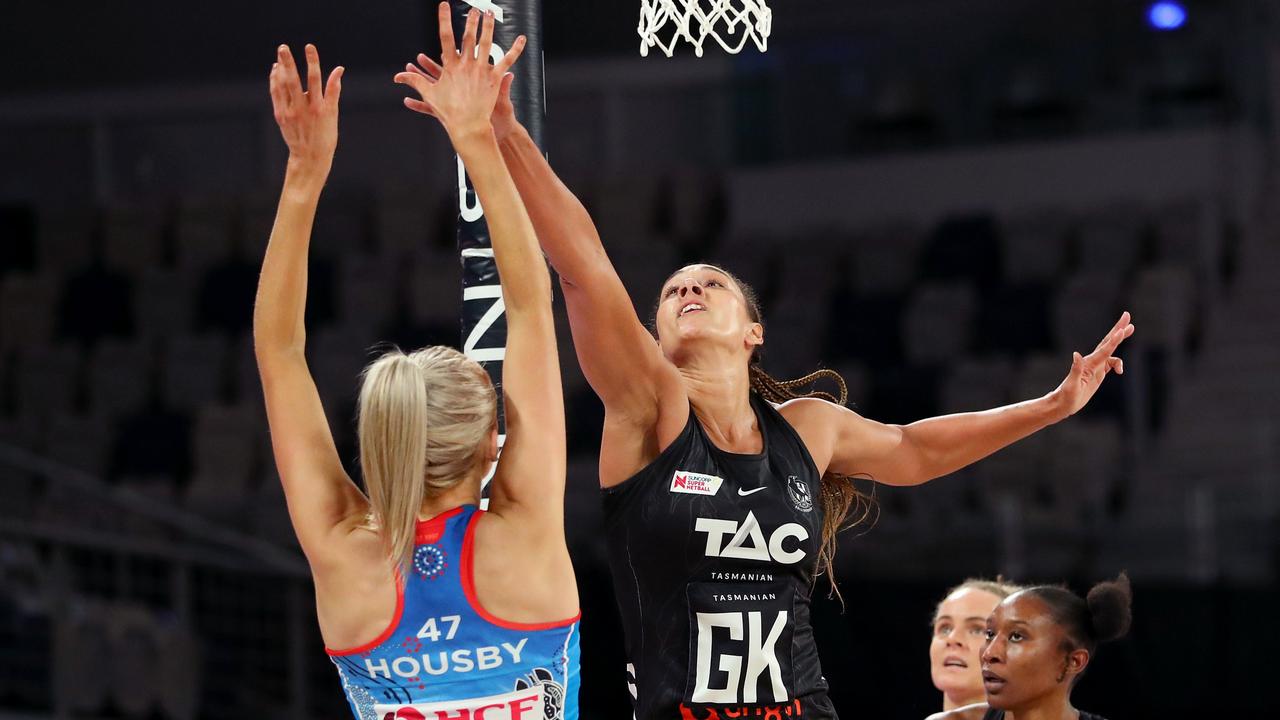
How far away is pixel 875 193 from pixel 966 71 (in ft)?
4.52

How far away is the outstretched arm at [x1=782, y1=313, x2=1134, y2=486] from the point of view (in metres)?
3.65

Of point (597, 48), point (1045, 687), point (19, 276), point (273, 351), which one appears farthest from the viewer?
point (597, 48)

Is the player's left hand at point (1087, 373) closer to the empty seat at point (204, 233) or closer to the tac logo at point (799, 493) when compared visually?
the tac logo at point (799, 493)

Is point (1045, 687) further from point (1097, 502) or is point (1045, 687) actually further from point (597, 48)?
point (597, 48)

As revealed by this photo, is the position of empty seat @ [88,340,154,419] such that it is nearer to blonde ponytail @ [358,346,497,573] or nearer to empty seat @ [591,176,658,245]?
empty seat @ [591,176,658,245]

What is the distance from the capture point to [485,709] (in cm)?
246

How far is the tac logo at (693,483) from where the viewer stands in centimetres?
322

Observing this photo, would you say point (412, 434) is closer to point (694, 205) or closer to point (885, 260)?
point (885, 260)

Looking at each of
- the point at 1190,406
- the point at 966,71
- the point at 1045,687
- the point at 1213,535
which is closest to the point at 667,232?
the point at 966,71

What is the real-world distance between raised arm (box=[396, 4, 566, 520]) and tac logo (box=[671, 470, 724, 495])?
674 millimetres

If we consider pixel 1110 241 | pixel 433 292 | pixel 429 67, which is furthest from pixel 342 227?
pixel 429 67

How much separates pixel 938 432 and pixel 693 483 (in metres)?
0.80

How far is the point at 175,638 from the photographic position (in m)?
7.50

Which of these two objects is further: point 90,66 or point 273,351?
point 90,66
